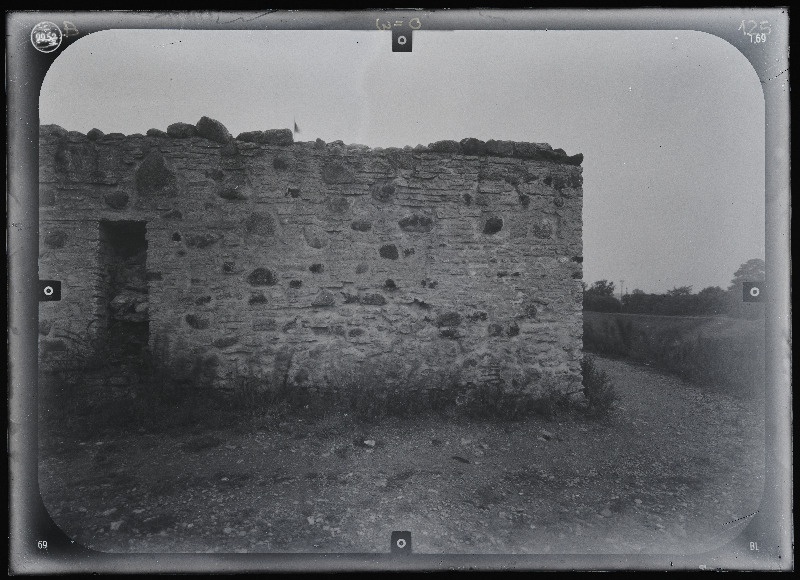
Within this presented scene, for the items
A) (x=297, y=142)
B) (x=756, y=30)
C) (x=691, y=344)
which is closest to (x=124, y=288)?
(x=297, y=142)

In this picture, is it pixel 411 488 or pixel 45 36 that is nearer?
pixel 45 36

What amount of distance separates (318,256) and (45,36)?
2296 millimetres

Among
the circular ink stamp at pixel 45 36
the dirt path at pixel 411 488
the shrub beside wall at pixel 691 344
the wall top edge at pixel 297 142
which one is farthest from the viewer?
the wall top edge at pixel 297 142

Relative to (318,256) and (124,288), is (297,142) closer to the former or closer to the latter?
(318,256)

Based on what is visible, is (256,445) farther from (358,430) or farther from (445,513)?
(445,513)

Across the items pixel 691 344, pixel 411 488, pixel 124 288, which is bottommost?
pixel 411 488

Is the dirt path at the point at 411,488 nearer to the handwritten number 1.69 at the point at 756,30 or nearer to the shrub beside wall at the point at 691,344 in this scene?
the shrub beside wall at the point at 691,344

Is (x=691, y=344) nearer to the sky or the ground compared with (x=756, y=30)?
nearer to the ground

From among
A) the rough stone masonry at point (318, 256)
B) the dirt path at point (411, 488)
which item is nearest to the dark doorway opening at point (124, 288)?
the rough stone masonry at point (318, 256)

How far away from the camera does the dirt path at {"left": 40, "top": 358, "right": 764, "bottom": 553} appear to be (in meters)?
2.21

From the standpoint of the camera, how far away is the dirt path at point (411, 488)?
2205mm

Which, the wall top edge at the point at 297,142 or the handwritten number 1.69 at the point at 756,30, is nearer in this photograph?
the handwritten number 1.69 at the point at 756,30

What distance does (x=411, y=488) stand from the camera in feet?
8.27

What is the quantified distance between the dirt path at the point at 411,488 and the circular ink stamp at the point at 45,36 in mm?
2657
